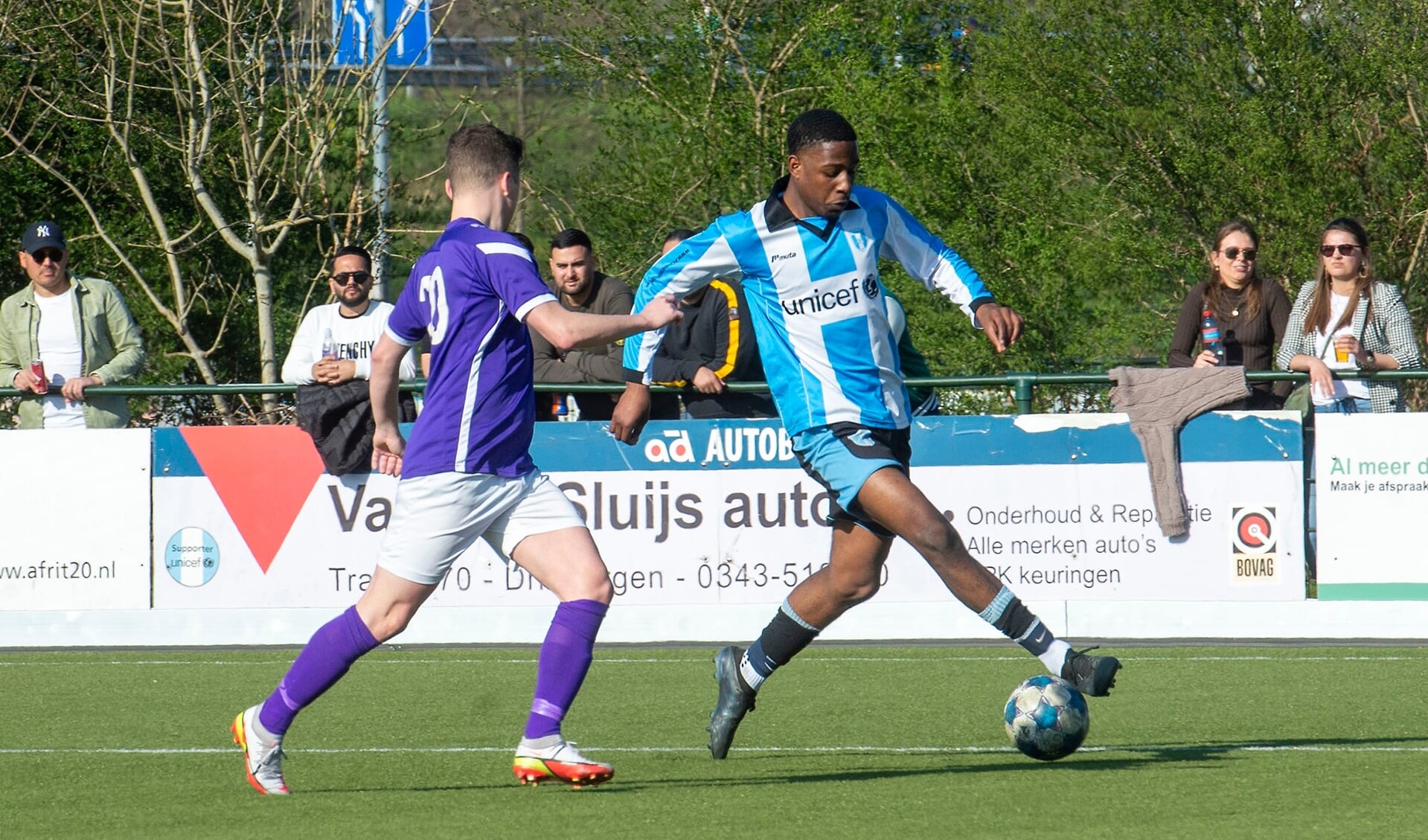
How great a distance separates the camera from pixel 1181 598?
10.4 m

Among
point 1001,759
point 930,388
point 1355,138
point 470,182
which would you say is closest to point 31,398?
point 930,388

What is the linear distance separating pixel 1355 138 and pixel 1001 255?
8.99 feet

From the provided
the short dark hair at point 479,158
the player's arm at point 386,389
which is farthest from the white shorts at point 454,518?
the short dark hair at point 479,158

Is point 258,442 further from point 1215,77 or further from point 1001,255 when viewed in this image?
point 1215,77

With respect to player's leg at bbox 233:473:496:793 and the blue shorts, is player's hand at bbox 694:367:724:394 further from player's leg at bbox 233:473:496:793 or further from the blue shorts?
player's leg at bbox 233:473:496:793

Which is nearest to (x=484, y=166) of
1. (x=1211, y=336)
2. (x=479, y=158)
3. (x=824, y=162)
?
(x=479, y=158)

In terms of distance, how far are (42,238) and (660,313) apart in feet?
22.9

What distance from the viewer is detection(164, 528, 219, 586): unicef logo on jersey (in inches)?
434

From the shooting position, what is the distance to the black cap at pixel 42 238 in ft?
36.1

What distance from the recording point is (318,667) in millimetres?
5512

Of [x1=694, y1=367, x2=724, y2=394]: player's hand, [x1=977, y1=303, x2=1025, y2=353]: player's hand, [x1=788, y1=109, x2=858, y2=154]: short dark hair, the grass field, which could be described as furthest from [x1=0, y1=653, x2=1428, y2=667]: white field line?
[x1=788, y1=109, x2=858, y2=154]: short dark hair

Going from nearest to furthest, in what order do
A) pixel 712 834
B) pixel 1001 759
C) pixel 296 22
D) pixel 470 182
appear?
pixel 712 834 → pixel 470 182 → pixel 1001 759 → pixel 296 22

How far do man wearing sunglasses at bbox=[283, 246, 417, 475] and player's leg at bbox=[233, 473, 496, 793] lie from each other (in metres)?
5.10

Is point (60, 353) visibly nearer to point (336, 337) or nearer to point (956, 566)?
point (336, 337)
